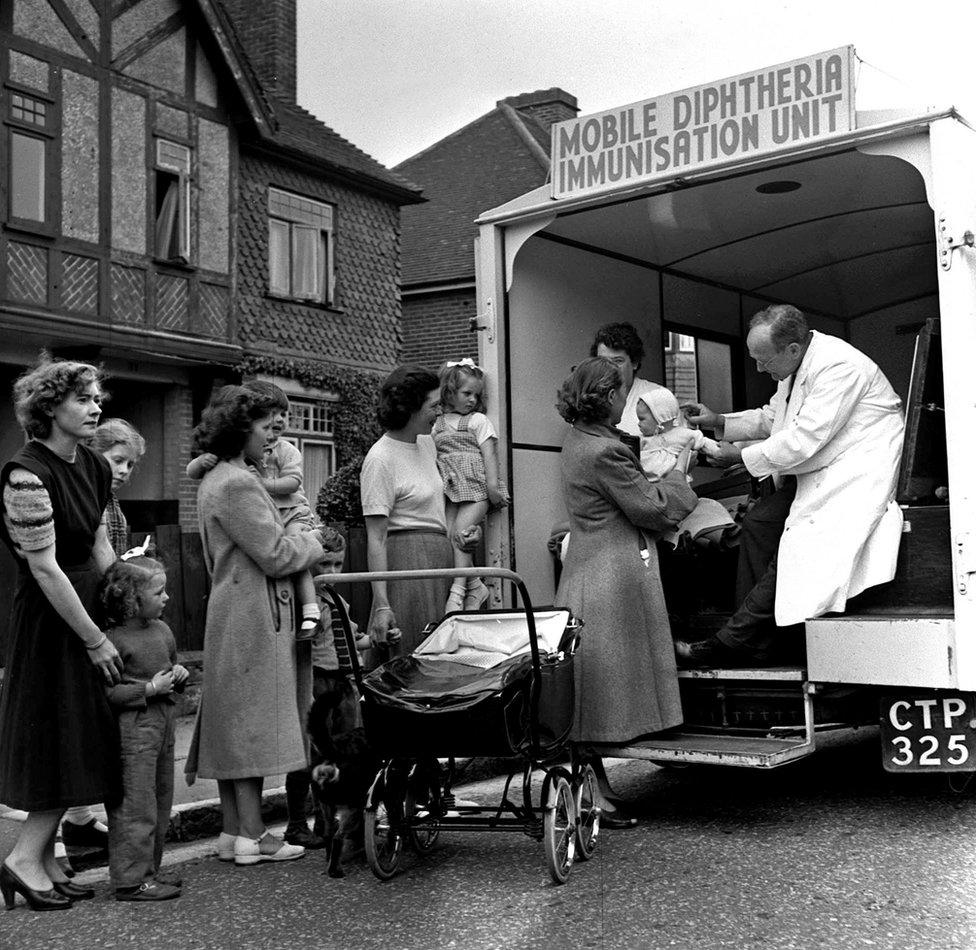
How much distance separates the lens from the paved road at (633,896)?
425 cm

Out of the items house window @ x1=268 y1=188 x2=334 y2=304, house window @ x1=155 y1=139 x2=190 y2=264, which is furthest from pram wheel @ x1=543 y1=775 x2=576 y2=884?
house window @ x1=268 y1=188 x2=334 y2=304

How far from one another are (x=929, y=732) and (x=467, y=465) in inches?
101

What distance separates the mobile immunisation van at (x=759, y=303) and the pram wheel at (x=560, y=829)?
829 millimetres

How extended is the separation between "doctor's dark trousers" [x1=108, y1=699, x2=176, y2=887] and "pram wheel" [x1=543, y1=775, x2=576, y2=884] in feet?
4.64

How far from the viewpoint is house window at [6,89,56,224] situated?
1672 cm

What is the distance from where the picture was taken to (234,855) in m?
5.34

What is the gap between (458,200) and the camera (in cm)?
3012

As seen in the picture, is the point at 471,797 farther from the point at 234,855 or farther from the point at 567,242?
the point at 567,242

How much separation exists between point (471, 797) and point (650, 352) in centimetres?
323

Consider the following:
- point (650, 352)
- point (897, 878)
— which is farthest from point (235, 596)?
point (650, 352)

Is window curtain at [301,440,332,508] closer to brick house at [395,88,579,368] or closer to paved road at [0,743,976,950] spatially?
brick house at [395,88,579,368]

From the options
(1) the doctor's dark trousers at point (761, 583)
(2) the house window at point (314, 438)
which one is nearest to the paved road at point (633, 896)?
(1) the doctor's dark trousers at point (761, 583)

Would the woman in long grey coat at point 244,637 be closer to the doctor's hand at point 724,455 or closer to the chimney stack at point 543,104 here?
the doctor's hand at point 724,455

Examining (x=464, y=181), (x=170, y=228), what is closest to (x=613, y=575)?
(x=170, y=228)
